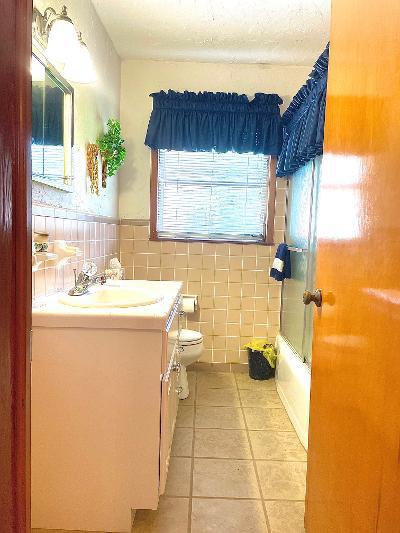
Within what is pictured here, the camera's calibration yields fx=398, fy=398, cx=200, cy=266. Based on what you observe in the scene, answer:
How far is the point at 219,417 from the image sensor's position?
100.0 inches

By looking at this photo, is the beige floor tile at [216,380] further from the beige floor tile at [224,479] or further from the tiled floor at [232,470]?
the beige floor tile at [224,479]

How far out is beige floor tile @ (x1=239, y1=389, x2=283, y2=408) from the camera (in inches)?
109

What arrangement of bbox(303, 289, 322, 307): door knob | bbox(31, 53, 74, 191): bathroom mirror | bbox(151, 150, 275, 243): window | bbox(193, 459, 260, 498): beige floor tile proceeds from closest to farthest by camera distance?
bbox(303, 289, 322, 307): door knob < bbox(31, 53, 74, 191): bathroom mirror < bbox(193, 459, 260, 498): beige floor tile < bbox(151, 150, 275, 243): window

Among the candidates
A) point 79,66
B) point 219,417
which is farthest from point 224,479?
point 79,66

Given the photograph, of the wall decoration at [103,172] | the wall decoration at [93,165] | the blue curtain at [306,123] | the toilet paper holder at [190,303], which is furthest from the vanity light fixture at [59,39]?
the toilet paper holder at [190,303]

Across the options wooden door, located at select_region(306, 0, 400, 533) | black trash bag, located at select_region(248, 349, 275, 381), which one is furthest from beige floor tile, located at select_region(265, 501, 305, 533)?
black trash bag, located at select_region(248, 349, 275, 381)

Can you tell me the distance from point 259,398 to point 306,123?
189 cm

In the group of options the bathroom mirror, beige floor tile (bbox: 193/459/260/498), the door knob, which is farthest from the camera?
beige floor tile (bbox: 193/459/260/498)

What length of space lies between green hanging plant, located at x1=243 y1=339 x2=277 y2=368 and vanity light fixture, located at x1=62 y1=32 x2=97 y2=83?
2.27 m

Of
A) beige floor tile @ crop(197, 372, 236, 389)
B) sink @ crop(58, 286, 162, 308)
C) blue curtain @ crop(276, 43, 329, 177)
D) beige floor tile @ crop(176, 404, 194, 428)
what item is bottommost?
beige floor tile @ crop(197, 372, 236, 389)

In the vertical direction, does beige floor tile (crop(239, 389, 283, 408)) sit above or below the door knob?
below

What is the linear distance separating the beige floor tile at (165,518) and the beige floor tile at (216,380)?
1341mm

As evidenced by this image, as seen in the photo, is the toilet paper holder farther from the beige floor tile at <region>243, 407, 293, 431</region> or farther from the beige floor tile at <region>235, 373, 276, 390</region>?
the beige floor tile at <region>243, 407, 293, 431</region>

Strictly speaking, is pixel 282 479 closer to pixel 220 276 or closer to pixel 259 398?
pixel 259 398
